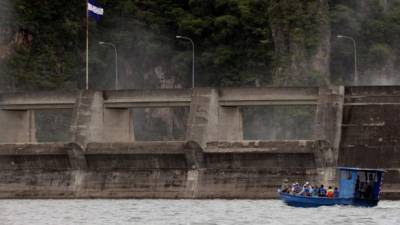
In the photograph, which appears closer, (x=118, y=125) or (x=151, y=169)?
(x=151, y=169)

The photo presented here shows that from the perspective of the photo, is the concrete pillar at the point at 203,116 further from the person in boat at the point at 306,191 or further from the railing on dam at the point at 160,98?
the person in boat at the point at 306,191

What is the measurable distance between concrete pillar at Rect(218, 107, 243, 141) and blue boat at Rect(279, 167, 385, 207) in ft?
57.4

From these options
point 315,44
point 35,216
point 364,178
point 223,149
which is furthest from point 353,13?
point 35,216

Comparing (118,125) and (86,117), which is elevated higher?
(86,117)

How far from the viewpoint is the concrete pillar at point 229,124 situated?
13388 cm

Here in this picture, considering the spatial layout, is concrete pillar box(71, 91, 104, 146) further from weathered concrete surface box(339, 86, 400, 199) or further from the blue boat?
the blue boat

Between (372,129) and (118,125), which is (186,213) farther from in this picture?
(118,125)

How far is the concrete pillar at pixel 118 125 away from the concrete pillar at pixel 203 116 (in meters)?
7.91

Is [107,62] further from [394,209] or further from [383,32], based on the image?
[394,209]

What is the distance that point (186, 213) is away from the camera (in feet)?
362

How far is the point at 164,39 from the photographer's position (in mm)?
176625

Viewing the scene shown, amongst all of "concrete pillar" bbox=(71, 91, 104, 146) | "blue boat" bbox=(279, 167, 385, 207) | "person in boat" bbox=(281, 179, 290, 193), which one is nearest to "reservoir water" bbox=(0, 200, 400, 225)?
"blue boat" bbox=(279, 167, 385, 207)

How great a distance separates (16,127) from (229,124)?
1890cm

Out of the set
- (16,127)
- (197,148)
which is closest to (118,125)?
(16,127)
